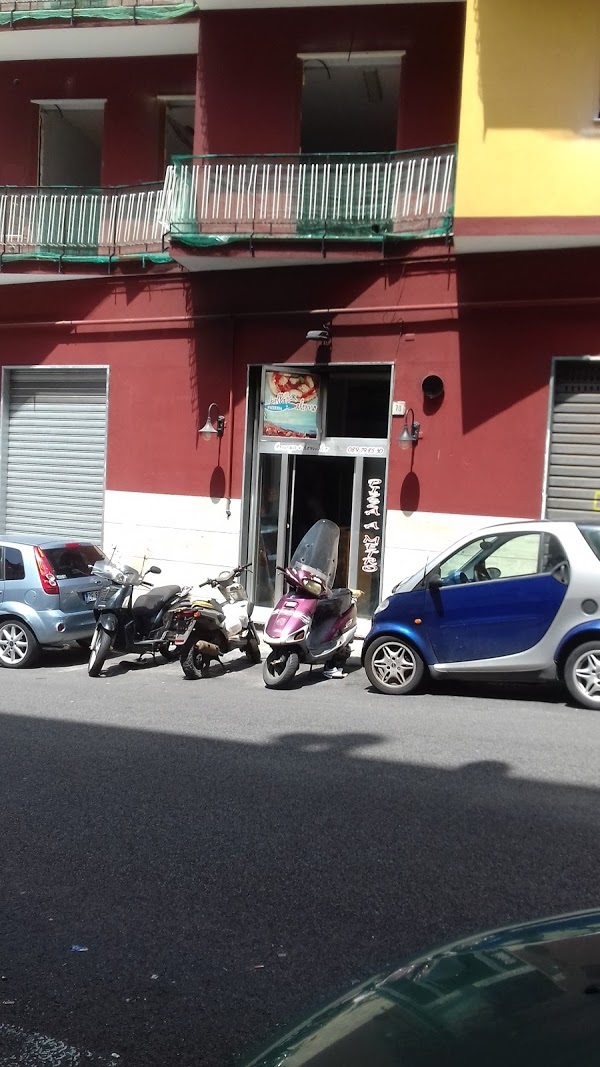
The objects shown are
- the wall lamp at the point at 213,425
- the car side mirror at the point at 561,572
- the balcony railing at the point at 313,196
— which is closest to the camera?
the car side mirror at the point at 561,572

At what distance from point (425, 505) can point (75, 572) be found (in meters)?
4.61

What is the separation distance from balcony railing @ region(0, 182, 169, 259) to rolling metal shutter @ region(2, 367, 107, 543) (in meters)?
1.92

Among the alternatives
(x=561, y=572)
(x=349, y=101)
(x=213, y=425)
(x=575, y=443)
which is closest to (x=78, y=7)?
(x=349, y=101)

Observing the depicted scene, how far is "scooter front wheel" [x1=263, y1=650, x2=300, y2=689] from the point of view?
9.72m

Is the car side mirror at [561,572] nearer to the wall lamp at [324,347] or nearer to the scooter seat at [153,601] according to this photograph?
the scooter seat at [153,601]

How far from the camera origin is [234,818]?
539cm

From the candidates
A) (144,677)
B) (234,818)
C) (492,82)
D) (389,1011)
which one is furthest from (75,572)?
(389,1011)

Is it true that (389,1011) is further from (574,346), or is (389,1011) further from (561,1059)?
(574,346)

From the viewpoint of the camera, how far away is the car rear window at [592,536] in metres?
8.59

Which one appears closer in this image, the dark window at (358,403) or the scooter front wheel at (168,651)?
the scooter front wheel at (168,651)

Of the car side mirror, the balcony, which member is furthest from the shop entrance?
the balcony

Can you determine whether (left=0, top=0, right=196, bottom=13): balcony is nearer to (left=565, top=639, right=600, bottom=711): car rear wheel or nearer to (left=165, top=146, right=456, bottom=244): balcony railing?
(left=165, top=146, right=456, bottom=244): balcony railing

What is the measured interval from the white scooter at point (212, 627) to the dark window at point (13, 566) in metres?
2.05

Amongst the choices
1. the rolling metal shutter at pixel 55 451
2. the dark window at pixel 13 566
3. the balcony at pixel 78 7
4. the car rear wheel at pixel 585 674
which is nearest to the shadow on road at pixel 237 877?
the car rear wheel at pixel 585 674
